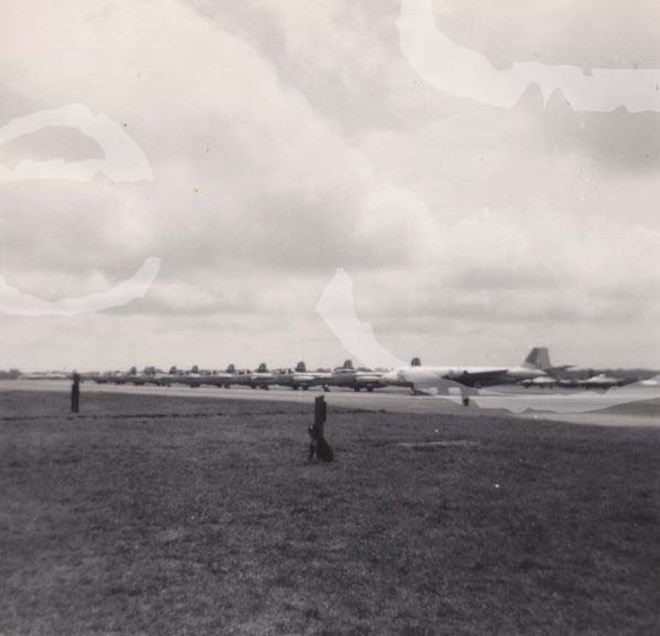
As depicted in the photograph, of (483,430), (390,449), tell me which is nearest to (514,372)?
(483,430)

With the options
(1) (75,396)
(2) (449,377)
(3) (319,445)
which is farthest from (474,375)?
(3) (319,445)

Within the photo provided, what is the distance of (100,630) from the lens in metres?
7.61

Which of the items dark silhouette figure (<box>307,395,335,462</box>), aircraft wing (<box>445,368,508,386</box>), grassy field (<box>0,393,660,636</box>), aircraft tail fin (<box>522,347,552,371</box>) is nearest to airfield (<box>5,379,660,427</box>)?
aircraft wing (<box>445,368,508,386</box>)

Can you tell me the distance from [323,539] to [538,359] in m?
89.6

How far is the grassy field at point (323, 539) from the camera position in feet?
27.3

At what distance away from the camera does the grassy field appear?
833 centimetres

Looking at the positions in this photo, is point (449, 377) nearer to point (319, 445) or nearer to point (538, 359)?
point (538, 359)

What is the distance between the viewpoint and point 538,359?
94.8 metres

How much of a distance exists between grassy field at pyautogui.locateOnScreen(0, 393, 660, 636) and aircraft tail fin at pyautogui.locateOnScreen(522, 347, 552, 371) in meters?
69.2

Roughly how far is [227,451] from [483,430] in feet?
36.7

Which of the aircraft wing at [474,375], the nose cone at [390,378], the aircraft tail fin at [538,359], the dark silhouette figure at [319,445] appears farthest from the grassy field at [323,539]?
the aircraft tail fin at [538,359]

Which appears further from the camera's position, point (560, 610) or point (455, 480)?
point (455, 480)

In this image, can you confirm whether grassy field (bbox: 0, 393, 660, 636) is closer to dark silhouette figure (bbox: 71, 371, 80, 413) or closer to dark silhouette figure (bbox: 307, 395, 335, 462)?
dark silhouette figure (bbox: 307, 395, 335, 462)

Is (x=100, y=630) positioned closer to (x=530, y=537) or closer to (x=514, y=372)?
(x=530, y=537)
